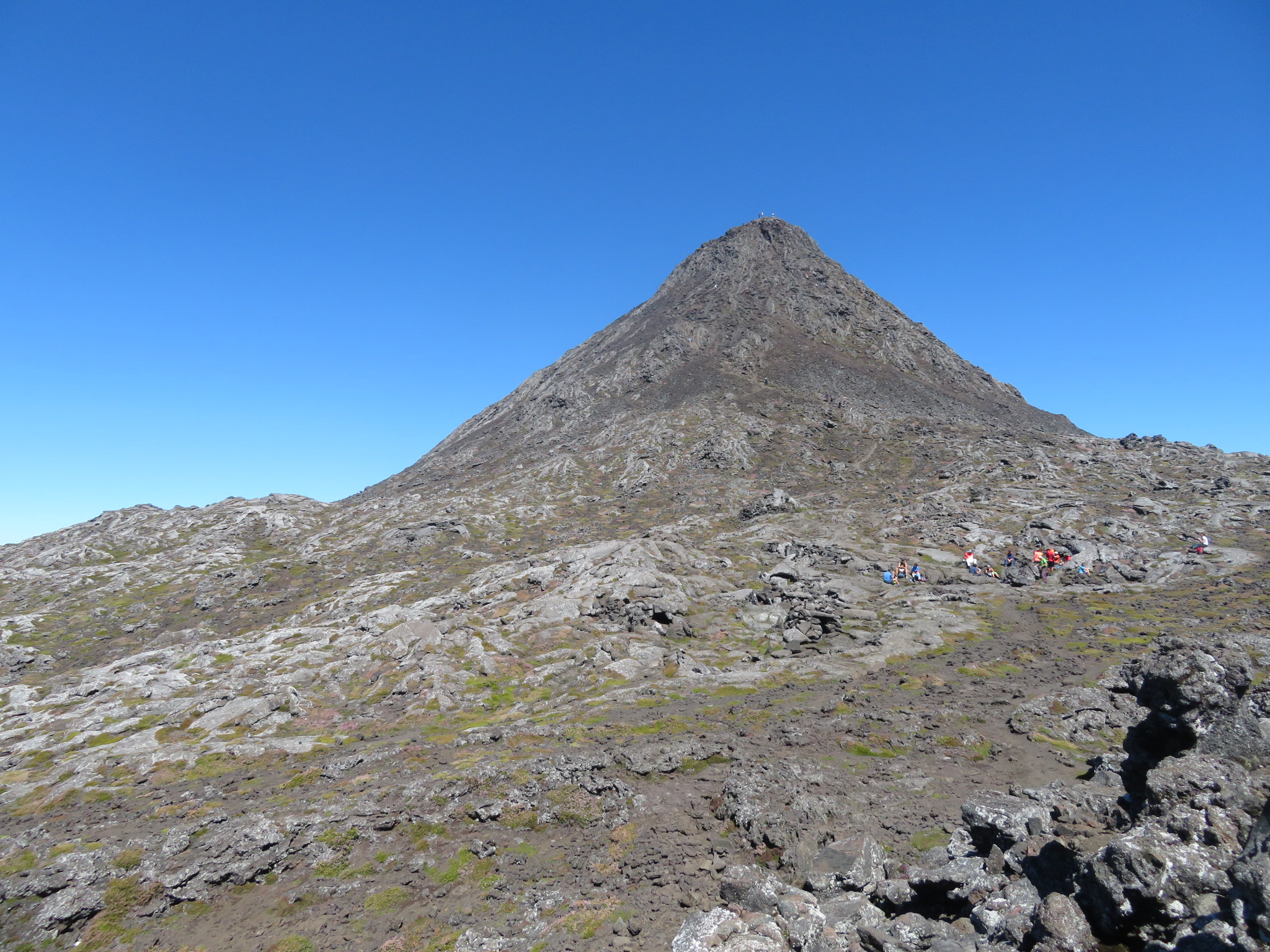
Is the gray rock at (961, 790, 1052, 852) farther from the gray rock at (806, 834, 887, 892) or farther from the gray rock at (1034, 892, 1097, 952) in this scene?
the gray rock at (1034, 892, 1097, 952)

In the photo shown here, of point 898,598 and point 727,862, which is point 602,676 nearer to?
point 727,862

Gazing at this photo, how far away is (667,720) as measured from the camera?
3059 centimetres

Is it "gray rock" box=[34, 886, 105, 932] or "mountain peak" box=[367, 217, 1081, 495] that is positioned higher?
"mountain peak" box=[367, 217, 1081, 495]

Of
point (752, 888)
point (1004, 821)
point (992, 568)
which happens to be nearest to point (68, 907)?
point (752, 888)

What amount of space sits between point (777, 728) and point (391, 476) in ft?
425

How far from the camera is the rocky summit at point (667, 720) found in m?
14.2

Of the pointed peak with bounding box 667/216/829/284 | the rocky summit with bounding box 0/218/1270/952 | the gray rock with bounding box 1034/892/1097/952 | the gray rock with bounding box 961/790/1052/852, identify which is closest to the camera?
the gray rock with bounding box 1034/892/1097/952

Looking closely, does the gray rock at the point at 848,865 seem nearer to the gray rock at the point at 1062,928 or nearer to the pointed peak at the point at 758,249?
the gray rock at the point at 1062,928

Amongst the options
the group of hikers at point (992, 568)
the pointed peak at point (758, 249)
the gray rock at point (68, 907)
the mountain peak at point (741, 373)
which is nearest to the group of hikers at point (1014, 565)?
the group of hikers at point (992, 568)

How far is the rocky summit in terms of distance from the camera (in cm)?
1416

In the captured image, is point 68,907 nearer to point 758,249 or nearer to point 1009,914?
point 1009,914

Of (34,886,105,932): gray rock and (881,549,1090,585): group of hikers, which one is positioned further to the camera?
(881,549,1090,585): group of hikers

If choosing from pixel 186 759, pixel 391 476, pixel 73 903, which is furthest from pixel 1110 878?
pixel 391 476

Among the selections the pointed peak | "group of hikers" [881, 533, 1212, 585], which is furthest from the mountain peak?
"group of hikers" [881, 533, 1212, 585]
